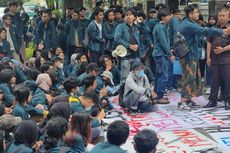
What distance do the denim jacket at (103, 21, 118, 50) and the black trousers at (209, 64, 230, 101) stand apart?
2857mm

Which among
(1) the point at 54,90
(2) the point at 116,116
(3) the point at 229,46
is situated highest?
(3) the point at 229,46

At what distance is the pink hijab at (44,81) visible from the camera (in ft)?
24.8

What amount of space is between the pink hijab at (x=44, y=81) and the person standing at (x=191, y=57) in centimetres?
209

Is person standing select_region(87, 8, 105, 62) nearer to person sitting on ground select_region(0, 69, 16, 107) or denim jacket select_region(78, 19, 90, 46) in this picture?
denim jacket select_region(78, 19, 90, 46)

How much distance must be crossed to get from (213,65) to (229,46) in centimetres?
43

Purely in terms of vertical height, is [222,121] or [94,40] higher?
[94,40]

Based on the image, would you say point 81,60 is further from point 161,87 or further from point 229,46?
point 229,46

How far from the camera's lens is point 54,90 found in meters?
7.54

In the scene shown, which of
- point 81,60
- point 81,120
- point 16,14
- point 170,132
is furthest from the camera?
point 16,14

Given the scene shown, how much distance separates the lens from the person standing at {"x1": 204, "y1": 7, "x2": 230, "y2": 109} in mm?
7621

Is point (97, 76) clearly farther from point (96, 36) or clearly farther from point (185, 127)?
point (96, 36)

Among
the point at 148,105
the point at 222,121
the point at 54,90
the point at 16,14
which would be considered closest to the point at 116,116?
the point at 148,105

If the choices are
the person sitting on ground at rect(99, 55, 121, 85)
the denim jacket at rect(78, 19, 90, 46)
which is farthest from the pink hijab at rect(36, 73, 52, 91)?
the denim jacket at rect(78, 19, 90, 46)

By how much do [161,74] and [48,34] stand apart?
13.0 ft
